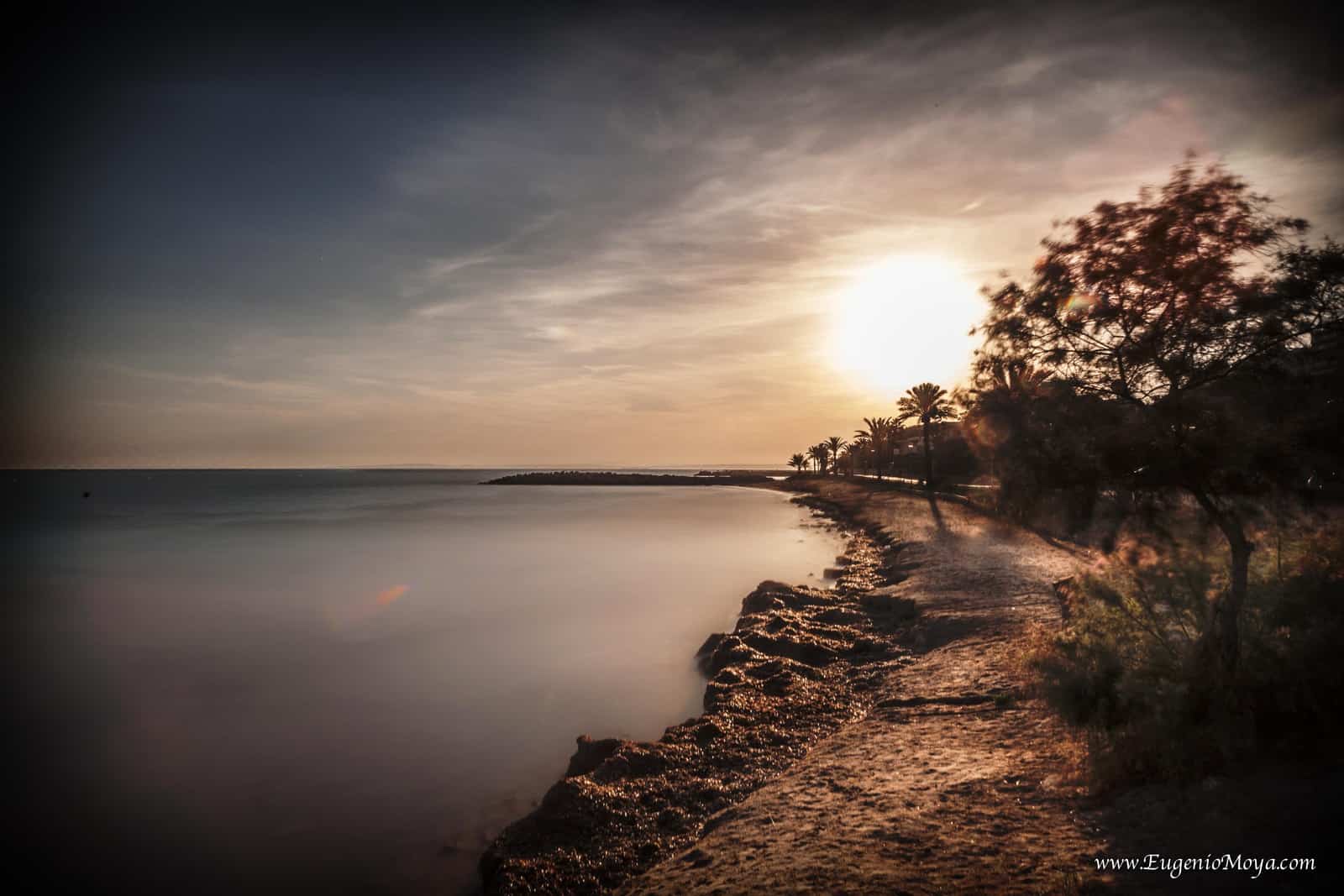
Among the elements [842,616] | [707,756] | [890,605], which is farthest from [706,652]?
[707,756]

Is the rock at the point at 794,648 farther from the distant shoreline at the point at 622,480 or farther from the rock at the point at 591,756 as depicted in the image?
the distant shoreline at the point at 622,480

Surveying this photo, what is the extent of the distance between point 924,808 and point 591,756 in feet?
16.2

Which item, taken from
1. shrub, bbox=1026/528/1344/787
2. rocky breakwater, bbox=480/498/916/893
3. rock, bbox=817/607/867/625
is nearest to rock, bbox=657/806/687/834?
rocky breakwater, bbox=480/498/916/893

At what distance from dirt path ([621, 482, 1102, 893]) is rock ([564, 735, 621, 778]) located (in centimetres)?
249

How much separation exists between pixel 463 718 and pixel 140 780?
5626mm

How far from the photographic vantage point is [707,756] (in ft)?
28.9

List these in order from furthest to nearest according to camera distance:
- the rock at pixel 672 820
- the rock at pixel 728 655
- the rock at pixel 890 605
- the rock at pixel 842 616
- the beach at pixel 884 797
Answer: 1. the rock at pixel 842 616
2. the rock at pixel 890 605
3. the rock at pixel 728 655
4. the rock at pixel 672 820
5. the beach at pixel 884 797

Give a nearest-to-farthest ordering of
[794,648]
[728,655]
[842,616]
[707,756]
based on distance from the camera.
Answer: [707,756]
[794,648]
[728,655]
[842,616]

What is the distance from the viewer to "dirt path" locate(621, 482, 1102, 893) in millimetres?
5066

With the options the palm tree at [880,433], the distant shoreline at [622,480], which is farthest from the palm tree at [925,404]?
the distant shoreline at [622,480]

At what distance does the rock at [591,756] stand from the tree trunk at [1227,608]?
7.52 meters

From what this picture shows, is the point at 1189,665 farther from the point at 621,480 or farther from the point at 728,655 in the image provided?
the point at 621,480

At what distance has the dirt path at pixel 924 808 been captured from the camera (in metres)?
5.07

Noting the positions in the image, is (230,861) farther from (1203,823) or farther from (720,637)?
(1203,823)
